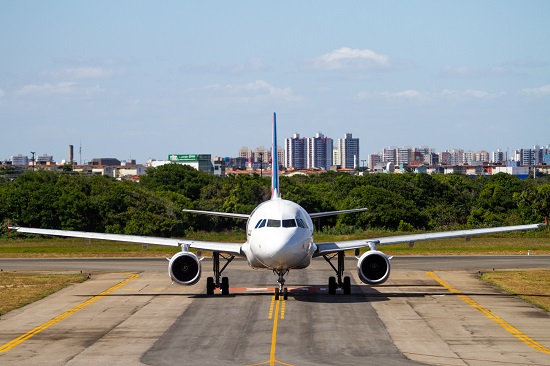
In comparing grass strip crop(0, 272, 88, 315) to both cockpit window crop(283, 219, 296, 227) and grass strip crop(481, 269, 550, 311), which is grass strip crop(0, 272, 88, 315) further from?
grass strip crop(481, 269, 550, 311)

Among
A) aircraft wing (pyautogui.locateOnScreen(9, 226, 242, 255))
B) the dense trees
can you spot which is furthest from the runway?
the dense trees

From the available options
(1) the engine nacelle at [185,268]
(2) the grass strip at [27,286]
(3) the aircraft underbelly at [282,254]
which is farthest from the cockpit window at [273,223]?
(2) the grass strip at [27,286]

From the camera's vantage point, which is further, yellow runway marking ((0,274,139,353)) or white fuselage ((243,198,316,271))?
white fuselage ((243,198,316,271))

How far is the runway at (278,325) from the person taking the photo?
79.9 ft

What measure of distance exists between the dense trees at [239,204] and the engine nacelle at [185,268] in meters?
56.5

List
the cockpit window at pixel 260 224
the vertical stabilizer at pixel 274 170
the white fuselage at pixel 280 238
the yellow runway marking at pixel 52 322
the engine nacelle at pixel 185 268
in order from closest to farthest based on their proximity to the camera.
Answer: the yellow runway marking at pixel 52 322, the white fuselage at pixel 280 238, the cockpit window at pixel 260 224, the engine nacelle at pixel 185 268, the vertical stabilizer at pixel 274 170

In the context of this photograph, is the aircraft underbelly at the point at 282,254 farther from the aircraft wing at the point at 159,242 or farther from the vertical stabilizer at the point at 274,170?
the vertical stabilizer at the point at 274,170

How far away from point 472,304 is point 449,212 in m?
88.8

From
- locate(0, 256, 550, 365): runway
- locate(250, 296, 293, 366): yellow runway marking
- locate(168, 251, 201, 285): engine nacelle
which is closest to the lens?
locate(250, 296, 293, 366): yellow runway marking

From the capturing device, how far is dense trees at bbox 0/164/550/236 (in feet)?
320

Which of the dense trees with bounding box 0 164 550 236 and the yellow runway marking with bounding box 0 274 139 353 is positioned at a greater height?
the dense trees with bounding box 0 164 550 236

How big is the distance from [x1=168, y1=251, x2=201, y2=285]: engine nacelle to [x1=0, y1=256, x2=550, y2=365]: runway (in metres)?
1.05

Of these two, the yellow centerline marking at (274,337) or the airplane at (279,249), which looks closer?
the yellow centerline marking at (274,337)

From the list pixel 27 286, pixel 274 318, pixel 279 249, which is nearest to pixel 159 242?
pixel 279 249
